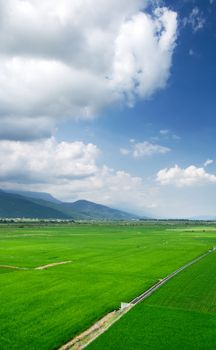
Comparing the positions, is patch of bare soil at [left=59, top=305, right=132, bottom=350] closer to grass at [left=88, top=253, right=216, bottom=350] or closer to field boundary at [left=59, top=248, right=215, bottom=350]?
field boundary at [left=59, top=248, right=215, bottom=350]

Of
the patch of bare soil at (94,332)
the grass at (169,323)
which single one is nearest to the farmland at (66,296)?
the grass at (169,323)

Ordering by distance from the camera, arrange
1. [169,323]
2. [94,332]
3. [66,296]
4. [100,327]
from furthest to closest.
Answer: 1. [66,296]
2. [169,323]
3. [100,327]
4. [94,332]

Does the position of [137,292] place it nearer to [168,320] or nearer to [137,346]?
[168,320]

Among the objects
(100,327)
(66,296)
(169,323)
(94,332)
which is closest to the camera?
(94,332)

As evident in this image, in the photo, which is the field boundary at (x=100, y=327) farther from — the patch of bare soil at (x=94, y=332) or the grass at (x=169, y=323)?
the grass at (x=169, y=323)

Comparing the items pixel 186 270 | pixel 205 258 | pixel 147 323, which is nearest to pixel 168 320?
pixel 147 323

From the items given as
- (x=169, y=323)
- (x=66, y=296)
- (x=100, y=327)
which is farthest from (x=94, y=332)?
(x=66, y=296)

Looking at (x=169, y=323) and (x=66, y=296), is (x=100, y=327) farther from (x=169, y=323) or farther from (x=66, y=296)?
(x=66, y=296)

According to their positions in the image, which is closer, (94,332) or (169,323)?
(94,332)
